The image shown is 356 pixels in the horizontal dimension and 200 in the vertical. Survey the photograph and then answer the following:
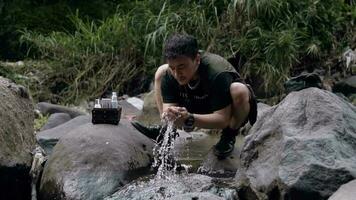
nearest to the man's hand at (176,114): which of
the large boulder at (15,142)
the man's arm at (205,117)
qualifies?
the man's arm at (205,117)

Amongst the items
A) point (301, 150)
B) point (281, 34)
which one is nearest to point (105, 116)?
point (301, 150)

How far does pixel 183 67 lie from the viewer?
175 inches

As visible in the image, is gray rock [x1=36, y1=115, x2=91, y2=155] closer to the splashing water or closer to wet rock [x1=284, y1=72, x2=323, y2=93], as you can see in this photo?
the splashing water

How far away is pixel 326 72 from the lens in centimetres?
836

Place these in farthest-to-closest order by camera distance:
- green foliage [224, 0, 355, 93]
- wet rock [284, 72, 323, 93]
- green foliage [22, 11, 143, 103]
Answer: green foliage [22, 11, 143, 103], green foliage [224, 0, 355, 93], wet rock [284, 72, 323, 93]

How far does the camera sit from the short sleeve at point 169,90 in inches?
191

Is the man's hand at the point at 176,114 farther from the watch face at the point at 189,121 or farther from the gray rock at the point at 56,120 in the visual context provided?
the gray rock at the point at 56,120

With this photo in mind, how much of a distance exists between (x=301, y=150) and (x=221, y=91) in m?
1.00

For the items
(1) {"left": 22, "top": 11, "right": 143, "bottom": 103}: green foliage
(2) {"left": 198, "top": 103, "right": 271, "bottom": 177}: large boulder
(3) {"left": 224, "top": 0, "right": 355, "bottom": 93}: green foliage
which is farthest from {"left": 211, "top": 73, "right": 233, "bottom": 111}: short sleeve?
(1) {"left": 22, "top": 11, "right": 143, "bottom": 103}: green foliage

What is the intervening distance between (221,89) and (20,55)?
6.65 metres

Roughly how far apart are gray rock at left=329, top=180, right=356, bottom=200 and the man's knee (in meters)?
1.39

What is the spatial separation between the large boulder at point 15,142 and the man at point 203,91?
918mm

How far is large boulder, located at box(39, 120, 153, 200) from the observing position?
438 centimetres

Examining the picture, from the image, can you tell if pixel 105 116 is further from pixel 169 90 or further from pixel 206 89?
pixel 206 89
